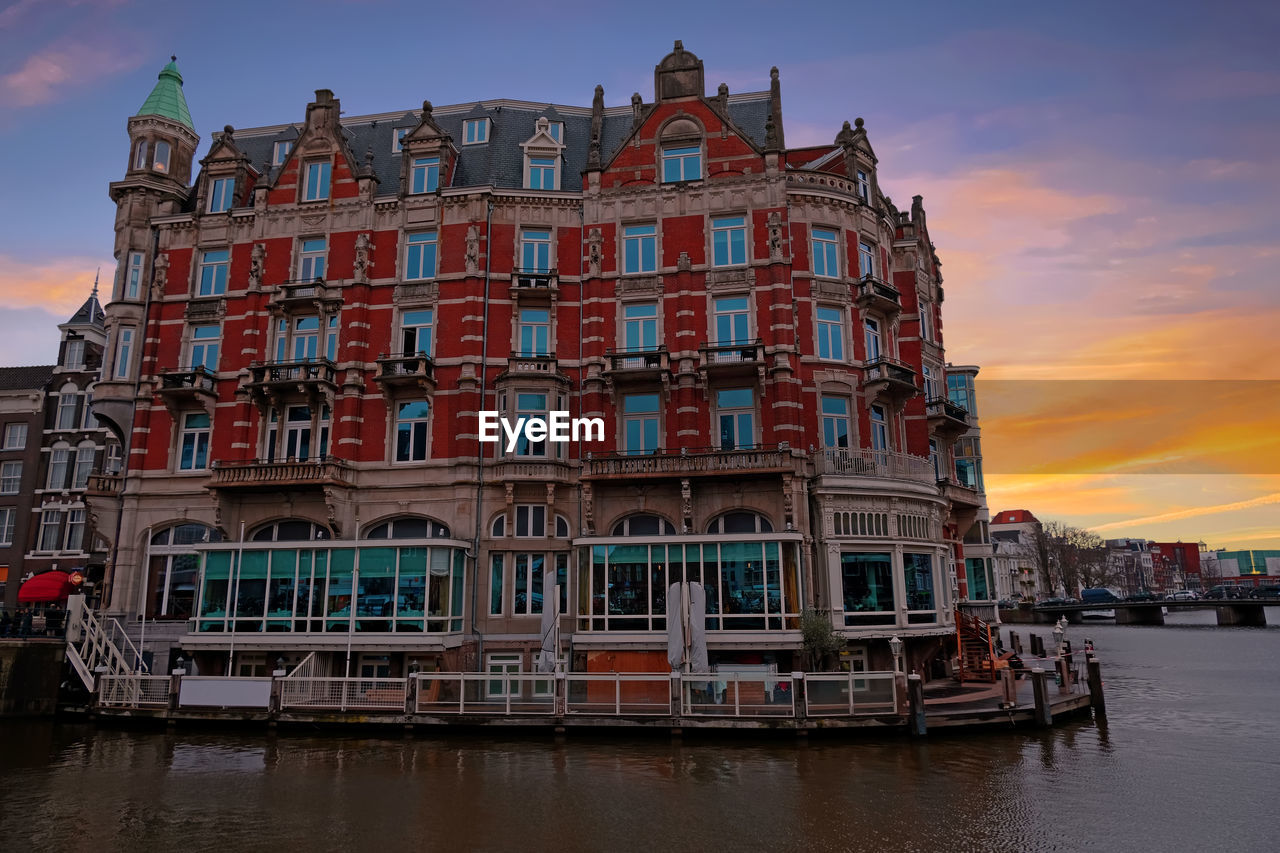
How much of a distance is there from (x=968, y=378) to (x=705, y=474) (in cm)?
3460

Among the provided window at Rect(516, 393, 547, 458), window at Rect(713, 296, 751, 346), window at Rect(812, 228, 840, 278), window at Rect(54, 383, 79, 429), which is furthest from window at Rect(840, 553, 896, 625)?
window at Rect(54, 383, 79, 429)

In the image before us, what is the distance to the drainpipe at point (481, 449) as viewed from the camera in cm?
3113

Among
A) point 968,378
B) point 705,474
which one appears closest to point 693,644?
point 705,474

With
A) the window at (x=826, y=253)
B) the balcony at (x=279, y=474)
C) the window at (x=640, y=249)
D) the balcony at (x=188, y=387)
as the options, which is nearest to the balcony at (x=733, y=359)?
the window at (x=640, y=249)

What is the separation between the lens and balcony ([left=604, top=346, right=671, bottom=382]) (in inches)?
1242

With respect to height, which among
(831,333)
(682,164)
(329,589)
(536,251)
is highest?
(682,164)

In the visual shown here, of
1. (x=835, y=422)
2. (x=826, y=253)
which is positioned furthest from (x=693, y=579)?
(x=826, y=253)

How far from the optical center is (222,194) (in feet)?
121

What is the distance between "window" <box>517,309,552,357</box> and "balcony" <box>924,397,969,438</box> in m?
17.6

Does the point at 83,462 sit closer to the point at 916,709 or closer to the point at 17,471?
the point at 17,471

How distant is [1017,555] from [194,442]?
14176cm

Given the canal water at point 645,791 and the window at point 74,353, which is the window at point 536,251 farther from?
the window at point 74,353

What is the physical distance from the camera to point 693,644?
24578 mm

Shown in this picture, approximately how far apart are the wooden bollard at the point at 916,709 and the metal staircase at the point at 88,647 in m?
25.9
